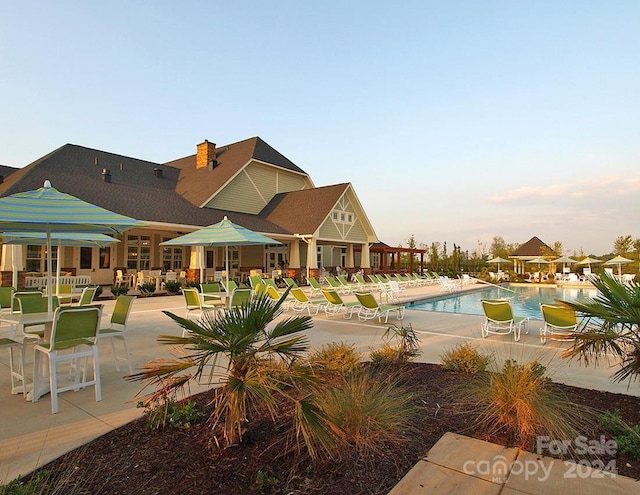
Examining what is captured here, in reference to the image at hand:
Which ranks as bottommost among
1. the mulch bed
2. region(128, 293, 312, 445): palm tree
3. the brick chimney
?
the mulch bed

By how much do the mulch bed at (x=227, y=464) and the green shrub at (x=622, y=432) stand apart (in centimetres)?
Result: 9

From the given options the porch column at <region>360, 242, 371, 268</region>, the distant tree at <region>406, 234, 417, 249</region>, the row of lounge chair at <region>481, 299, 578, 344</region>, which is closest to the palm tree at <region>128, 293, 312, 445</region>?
the row of lounge chair at <region>481, 299, 578, 344</region>

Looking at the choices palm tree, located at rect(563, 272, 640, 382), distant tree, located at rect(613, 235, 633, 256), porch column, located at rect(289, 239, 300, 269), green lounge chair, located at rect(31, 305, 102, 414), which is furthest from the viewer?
distant tree, located at rect(613, 235, 633, 256)

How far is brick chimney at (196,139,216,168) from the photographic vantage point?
26047 millimetres

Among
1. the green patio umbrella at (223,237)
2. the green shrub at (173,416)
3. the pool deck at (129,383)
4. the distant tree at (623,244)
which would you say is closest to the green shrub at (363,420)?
the green shrub at (173,416)

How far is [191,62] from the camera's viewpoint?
15.8 metres

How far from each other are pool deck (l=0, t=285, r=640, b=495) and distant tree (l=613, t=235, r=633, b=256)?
32419 millimetres

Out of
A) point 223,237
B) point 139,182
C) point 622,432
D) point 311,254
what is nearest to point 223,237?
point 223,237

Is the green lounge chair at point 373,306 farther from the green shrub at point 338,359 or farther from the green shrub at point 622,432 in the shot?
the green shrub at point 622,432

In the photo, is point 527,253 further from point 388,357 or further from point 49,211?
point 49,211

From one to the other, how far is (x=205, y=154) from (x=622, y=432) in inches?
1047

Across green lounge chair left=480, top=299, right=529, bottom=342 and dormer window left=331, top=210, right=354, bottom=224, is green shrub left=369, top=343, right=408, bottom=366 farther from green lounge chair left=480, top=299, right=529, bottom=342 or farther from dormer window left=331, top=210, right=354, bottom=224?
dormer window left=331, top=210, right=354, bottom=224

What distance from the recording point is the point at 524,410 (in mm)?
3082

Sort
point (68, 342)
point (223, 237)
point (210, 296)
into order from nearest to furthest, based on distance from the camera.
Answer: point (68, 342)
point (210, 296)
point (223, 237)
